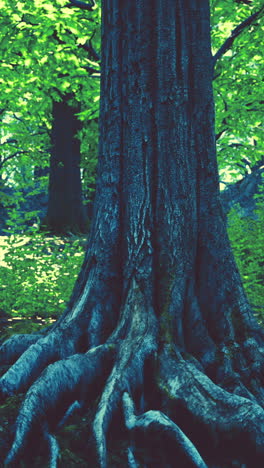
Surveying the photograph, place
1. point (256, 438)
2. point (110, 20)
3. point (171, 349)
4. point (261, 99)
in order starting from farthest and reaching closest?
point (261, 99) → point (110, 20) → point (171, 349) → point (256, 438)

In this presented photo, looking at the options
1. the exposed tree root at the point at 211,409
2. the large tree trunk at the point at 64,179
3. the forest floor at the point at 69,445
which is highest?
the large tree trunk at the point at 64,179

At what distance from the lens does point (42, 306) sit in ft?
22.7

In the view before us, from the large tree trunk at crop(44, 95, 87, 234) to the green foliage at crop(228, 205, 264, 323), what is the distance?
6.69 meters

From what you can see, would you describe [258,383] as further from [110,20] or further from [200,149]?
[110,20]

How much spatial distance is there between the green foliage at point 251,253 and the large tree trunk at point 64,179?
6.69 meters

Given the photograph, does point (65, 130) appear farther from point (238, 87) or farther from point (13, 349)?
point (13, 349)

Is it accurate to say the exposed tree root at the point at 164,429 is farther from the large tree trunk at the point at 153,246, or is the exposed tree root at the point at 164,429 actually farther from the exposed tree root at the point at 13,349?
the exposed tree root at the point at 13,349

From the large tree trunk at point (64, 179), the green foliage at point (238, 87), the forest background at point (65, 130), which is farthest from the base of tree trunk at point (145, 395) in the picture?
the large tree trunk at point (64, 179)

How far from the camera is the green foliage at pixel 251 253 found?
24.5 ft

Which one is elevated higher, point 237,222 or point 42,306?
point 237,222

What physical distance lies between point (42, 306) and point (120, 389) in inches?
176

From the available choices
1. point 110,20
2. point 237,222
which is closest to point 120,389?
point 110,20

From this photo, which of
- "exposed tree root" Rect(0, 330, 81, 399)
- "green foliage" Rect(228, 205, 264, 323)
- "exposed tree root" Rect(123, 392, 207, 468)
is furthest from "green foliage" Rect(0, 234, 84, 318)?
"exposed tree root" Rect(123, 392, 207, 468)

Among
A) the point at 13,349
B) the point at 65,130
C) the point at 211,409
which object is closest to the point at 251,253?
the point at 13,349
